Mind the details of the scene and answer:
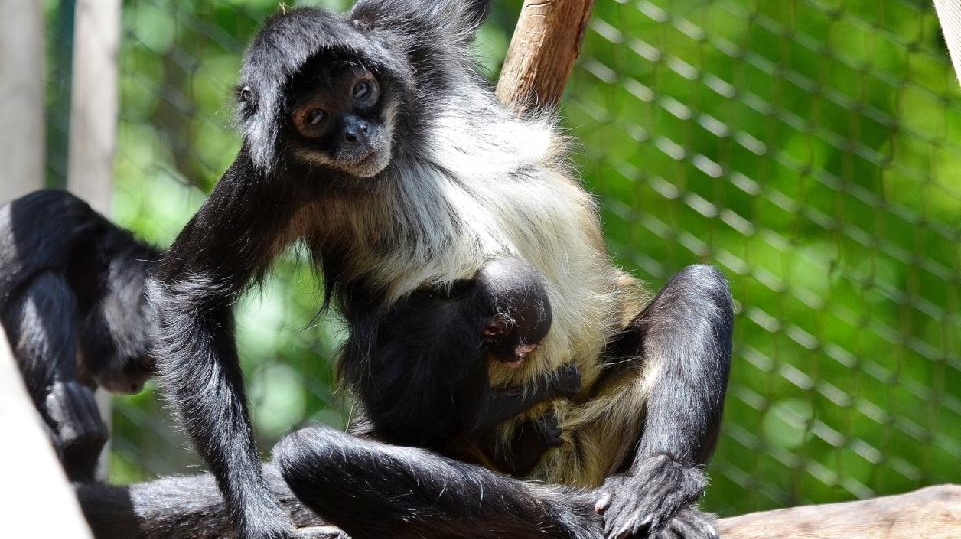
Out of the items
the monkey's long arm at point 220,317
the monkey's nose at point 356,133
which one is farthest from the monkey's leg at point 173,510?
the monkey's nose at point 356,133

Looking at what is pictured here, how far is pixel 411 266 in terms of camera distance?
3662 mm

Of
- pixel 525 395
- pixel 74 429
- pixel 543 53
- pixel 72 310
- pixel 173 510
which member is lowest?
pixel 74 429

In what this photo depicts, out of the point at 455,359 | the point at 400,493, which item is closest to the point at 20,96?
the point at 455,359

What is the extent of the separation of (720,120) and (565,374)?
3609mm

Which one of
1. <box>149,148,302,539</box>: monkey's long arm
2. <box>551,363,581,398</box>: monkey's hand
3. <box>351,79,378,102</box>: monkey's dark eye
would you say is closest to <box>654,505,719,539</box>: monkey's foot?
<box>551,363,581,398</box>: monkey's hand

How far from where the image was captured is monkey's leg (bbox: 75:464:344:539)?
12.2 feet

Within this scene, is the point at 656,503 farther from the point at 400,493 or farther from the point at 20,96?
the point at 20,96

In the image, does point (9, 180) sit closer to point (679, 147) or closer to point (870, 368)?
point (679, 147)

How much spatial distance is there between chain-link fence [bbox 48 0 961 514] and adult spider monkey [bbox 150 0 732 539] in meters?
A: 2.89

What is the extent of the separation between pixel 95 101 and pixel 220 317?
2.93 m

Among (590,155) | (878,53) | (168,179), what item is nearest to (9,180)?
(168,179)

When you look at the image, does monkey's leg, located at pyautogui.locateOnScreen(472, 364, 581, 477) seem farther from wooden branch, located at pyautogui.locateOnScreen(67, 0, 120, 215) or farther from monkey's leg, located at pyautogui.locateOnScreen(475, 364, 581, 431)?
wooden branch, located at pyautogui.locateOnScreen(67, 0, 120, 215)

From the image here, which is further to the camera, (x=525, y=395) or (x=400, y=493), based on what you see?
Answer: (x=525, y=395)

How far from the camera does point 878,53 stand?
6.78 m
